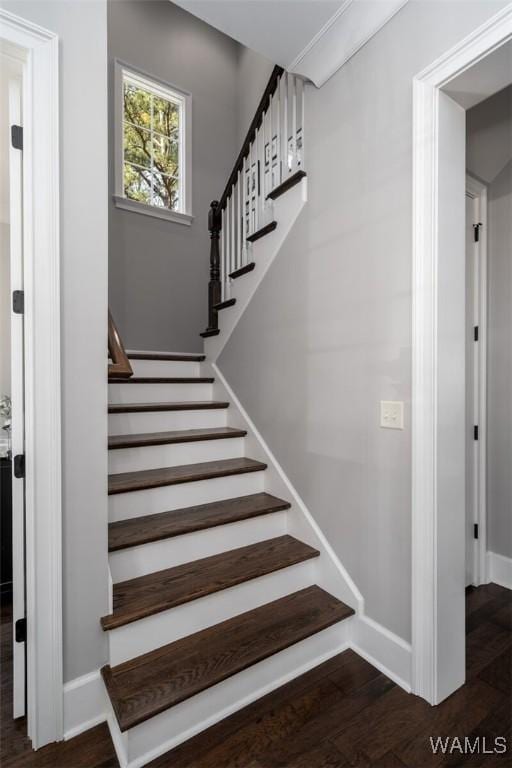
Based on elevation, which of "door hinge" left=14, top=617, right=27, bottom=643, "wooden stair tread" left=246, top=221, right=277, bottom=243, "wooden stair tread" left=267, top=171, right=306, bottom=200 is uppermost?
"wooden stair tread" left=267, top=171, right=306, bottom=200

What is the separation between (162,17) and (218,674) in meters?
5.32

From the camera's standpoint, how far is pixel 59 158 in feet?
4.60

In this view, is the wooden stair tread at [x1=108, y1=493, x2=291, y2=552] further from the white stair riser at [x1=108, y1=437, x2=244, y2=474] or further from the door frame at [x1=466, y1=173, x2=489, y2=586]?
the door frame at [x1=466, y1=173, x2=489, y2=586]

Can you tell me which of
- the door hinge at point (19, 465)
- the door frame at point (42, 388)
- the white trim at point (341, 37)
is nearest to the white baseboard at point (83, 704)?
the door frame at point (42, 388)

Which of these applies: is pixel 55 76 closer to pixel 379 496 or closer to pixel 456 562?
pixel 379 496

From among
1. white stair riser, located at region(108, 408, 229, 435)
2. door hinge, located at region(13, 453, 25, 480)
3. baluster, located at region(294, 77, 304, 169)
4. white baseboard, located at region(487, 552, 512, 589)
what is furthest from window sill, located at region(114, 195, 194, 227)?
white baseboard, located at region(487, 552, 512, 589)

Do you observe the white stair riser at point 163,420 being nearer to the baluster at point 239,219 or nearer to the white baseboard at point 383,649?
the baluster at point 239,219

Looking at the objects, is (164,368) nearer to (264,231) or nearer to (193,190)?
(264,231)

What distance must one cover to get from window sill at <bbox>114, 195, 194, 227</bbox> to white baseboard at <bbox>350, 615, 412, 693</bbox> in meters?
3.77

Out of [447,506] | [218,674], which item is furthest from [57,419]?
[447,506]

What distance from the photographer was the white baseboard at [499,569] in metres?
2.38

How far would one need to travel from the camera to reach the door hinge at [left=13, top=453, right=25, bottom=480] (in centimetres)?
142

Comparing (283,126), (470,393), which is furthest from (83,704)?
(283,126)

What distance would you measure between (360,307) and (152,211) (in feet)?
9.51
